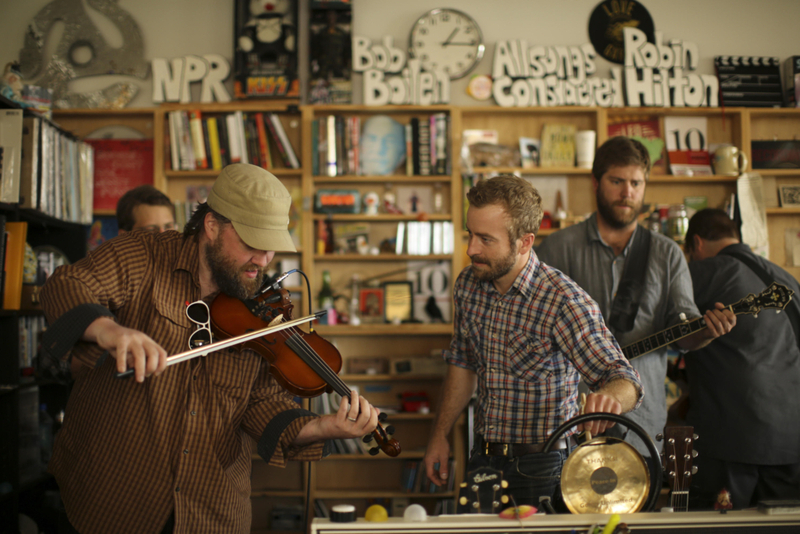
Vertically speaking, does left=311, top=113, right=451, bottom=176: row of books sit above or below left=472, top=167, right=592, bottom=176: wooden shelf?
above

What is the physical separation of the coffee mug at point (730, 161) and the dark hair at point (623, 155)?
1.80 m

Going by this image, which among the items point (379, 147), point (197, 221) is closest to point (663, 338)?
point (197, 221)

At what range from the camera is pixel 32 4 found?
3740 millimetres

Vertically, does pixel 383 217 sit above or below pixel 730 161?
below

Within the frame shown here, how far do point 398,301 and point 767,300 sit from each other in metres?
2.10

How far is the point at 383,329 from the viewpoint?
360cm

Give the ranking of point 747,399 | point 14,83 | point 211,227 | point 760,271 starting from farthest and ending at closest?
point 14,83
point 760,271
point 747,399
point 211,227

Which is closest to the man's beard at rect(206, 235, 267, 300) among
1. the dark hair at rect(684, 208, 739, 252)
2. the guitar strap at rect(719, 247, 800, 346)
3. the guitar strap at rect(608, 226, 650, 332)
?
the guitar strap at rect(608, 226, 650, 332)

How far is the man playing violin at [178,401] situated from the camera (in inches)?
51.4

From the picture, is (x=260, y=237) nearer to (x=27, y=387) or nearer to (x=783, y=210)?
(x=27, y=387)

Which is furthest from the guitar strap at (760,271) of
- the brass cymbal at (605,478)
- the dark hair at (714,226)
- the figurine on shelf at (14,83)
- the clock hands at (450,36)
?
the figurine on shelf at (14,83)

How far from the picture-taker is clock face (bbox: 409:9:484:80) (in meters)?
3.78

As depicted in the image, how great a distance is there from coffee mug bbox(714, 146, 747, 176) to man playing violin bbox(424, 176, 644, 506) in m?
2.52

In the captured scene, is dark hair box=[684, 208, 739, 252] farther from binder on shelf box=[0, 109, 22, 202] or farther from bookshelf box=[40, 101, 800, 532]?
binder on shelf box=[0, 109, 22, 202]
